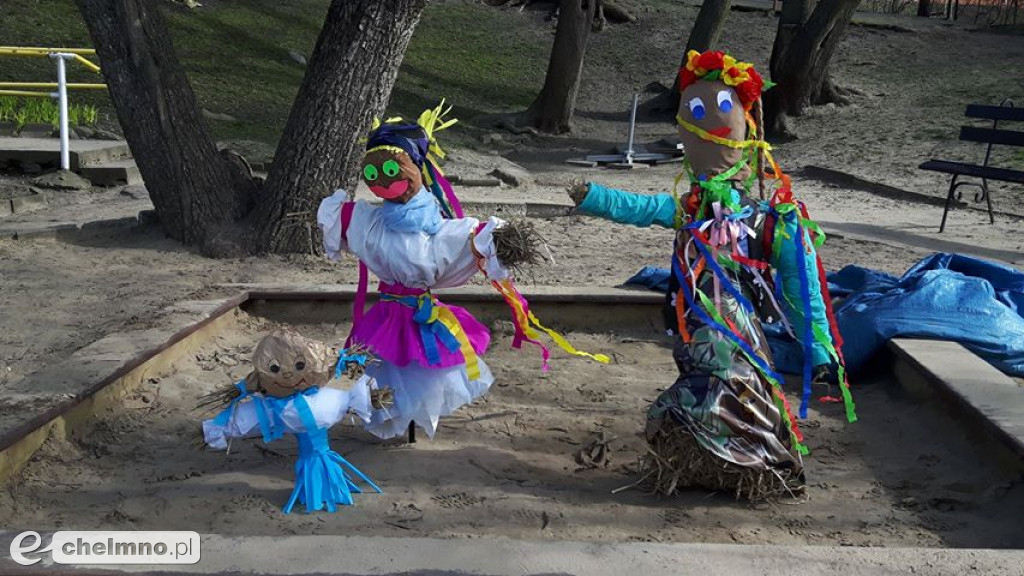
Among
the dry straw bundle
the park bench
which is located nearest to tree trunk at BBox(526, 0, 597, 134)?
the park bench

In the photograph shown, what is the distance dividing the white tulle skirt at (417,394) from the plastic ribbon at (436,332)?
0.10m

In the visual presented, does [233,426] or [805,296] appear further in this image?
[805,296]

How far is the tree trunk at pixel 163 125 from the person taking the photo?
6918 millimetres

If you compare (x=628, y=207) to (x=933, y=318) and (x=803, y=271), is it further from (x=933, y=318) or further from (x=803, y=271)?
(x=933, y=318)

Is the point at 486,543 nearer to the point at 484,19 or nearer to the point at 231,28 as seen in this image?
the point at 231,28

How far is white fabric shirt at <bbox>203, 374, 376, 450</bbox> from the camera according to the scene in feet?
10.9

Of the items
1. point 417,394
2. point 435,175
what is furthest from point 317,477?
point 435,175

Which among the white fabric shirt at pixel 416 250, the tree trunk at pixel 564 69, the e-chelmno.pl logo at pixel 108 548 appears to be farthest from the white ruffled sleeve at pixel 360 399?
the tree trunk at pixel 564 69

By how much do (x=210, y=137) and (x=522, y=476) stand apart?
14.4 feet

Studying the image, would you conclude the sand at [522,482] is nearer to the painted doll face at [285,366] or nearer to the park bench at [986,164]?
the painted doll face at [285,366]

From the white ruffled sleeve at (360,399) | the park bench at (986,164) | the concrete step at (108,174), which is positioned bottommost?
the concrete step at (108,174)

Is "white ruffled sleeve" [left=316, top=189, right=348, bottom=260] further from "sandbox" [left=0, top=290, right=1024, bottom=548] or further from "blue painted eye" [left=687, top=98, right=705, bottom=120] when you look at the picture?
"blue painted eye" [left=687, top=98, right=705, bottom=120]

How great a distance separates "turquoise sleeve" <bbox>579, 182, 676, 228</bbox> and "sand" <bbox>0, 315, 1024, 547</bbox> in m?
0.98

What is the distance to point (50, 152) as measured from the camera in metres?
10.2
